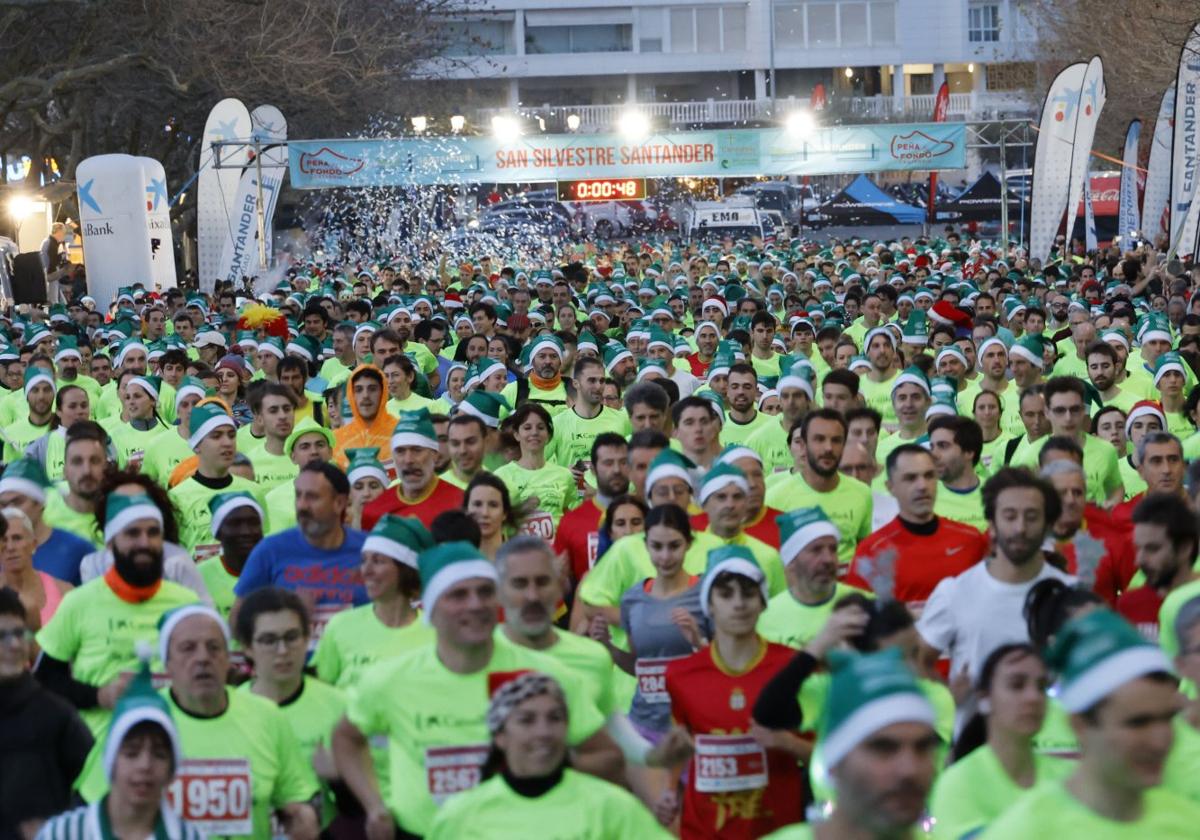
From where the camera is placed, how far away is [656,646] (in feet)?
26.9

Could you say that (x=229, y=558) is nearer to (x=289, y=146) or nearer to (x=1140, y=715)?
(x=1140, y=715)

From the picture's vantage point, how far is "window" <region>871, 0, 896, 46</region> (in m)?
89.7

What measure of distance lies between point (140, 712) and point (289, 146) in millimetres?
27169

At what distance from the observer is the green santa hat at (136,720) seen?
595cm

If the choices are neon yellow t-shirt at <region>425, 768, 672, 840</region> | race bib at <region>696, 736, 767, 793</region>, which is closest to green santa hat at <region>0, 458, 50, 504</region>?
race bib at <region>696, 736, 767, 793</region>

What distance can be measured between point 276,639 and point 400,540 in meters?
0.69

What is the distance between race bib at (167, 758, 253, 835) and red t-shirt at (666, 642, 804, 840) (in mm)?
1400

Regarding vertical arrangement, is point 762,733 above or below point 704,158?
below

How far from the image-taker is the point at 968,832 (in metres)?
5.69

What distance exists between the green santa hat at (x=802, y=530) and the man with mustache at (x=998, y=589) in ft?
1.44

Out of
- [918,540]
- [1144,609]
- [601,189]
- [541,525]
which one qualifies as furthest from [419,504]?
[601,189]

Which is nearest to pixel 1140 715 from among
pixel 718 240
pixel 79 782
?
pixel 79 782

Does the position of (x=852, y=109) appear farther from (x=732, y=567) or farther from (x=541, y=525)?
(x=732, y=567)

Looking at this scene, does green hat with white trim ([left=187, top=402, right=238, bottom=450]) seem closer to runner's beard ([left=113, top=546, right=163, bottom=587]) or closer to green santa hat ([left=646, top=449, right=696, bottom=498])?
green santa hat ([left=646, top=449, right=696, bottom=498])
